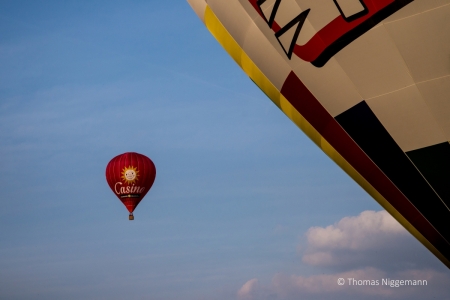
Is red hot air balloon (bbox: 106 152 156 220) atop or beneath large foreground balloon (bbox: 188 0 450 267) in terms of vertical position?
atop

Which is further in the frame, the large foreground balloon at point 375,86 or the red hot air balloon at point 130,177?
the red hot air balloon at point 130,177

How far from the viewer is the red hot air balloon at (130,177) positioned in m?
26.7

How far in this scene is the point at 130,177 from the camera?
26703 mm

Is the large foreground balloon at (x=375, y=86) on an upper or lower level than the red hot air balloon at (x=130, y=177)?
lower

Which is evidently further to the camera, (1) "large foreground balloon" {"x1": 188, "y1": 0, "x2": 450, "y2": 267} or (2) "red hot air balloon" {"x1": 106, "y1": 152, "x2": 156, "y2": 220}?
(2) "red hot air balloon" {"x1": 106, "y1": 152, "x2": 156, "y2": 220}

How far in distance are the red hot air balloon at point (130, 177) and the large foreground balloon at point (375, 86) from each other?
1387 centimetres

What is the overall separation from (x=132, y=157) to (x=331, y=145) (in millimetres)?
14785

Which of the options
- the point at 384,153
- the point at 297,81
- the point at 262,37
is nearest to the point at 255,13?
the point at 262,37

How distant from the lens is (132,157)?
27.0 m

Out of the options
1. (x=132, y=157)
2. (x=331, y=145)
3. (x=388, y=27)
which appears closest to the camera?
(x=388, y=27)

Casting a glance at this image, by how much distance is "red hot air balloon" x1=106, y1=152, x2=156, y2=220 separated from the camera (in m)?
26.7

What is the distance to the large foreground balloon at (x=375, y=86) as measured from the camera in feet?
38.0

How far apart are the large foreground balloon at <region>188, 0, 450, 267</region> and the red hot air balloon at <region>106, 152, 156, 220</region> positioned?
13.9 m

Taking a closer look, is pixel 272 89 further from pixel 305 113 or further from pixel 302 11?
pixel 302 11
